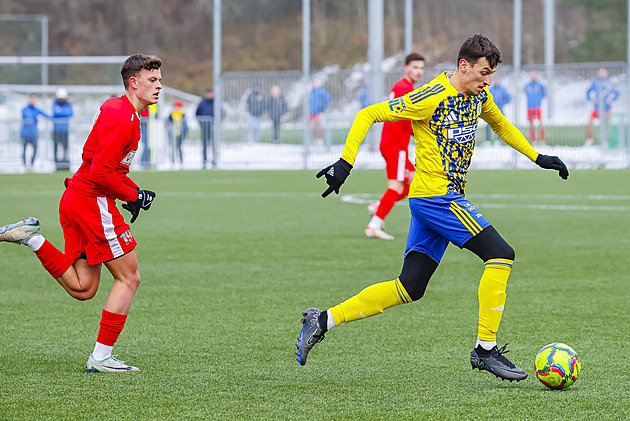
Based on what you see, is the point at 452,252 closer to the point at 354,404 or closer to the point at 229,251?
the point at 229,251

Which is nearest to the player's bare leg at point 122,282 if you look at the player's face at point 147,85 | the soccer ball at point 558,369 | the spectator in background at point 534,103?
the player's face at point 147,85

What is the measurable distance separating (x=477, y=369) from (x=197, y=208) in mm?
10756

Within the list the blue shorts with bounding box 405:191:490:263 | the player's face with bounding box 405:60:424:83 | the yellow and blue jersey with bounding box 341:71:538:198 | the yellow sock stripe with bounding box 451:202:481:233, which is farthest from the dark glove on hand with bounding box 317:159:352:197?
the player's face with bounding box 405:60:424:83

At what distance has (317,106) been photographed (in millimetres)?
28562

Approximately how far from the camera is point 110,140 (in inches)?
208

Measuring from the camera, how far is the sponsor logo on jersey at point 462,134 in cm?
543

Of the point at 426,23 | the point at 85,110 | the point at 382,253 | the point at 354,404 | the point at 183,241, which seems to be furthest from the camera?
the point at 426,23

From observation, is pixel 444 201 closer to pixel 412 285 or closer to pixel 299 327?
pixel 412 285

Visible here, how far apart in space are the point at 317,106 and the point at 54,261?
916 inches

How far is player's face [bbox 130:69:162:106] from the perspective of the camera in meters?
5.53

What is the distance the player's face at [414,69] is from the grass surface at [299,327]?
1882 millimetres

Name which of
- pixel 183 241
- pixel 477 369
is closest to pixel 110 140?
pixel 477 369

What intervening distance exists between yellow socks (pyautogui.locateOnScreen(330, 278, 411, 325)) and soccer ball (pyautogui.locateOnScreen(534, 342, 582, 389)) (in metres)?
0.83

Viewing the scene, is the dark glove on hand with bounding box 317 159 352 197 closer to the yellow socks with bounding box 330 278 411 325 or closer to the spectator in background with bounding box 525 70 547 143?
the yellow socks with bounding box 330 278 411 325
